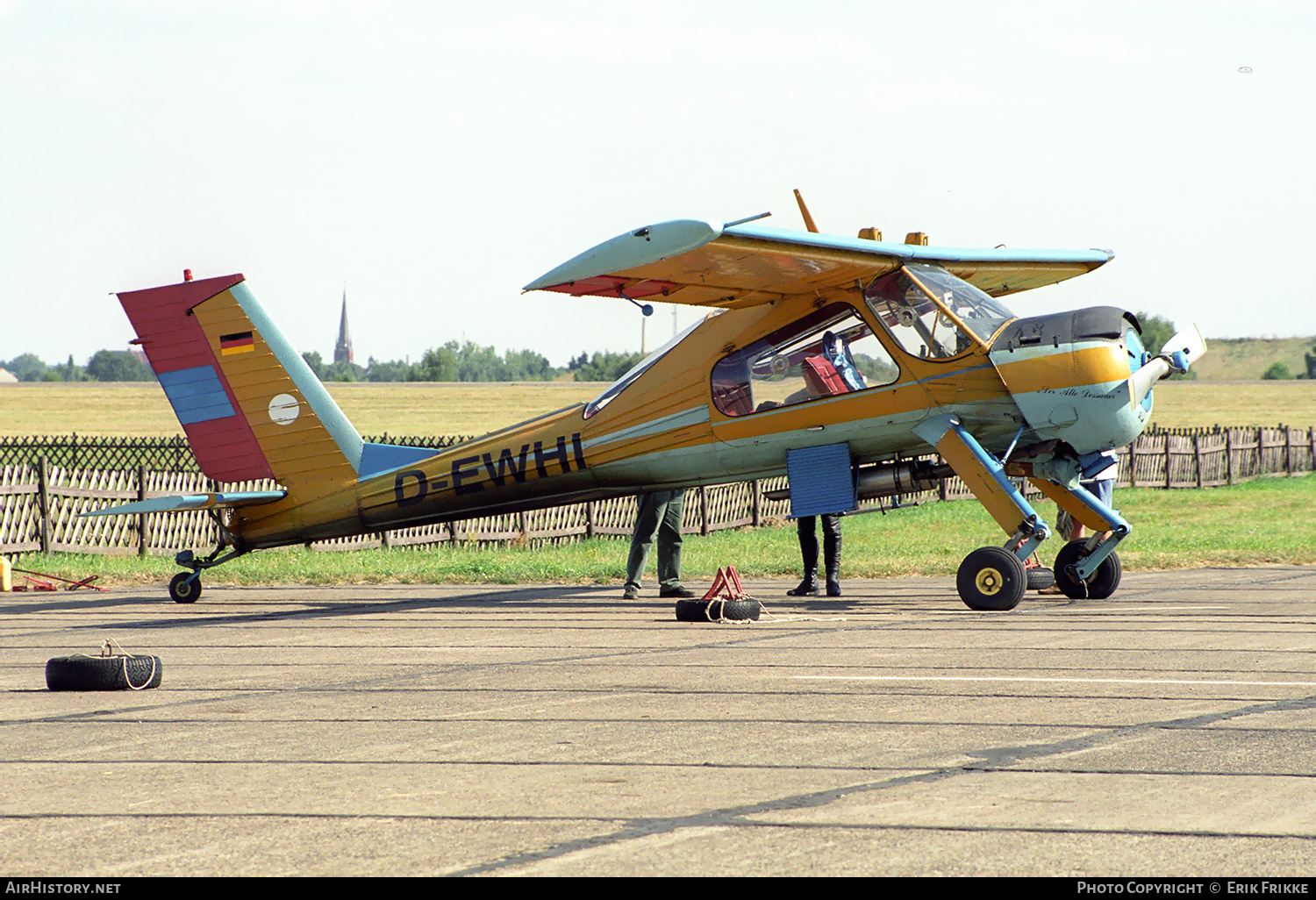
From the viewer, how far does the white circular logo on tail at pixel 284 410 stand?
15.0 m

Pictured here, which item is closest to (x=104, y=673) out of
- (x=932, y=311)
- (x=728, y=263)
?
(x=728, y=263)

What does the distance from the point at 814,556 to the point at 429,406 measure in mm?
66904

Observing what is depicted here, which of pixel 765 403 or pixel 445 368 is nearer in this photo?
pixel 765 403

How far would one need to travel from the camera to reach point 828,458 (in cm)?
1312

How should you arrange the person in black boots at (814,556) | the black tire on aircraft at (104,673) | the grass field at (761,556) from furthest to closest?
the grass field at (761,556), the person in black boots at (814,556), the black tire on aircraft at (104,673)

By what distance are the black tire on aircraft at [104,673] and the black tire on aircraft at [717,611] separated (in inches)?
189

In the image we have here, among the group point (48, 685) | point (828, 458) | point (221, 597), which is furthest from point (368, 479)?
point (48, 685)

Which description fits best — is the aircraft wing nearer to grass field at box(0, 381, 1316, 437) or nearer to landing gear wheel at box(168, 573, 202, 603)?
landing gear wheel at box(168, 573, 202, 603)

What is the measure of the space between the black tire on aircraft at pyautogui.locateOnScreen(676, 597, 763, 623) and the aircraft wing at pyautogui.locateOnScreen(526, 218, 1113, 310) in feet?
9.50

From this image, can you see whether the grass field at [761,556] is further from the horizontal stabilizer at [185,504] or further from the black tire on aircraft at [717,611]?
the black tire on aircraft at [717,611]

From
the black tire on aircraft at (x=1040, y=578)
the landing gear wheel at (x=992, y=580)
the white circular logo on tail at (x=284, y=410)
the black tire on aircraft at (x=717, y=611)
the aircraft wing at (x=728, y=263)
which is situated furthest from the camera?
the white circular logo on tail at (x=284, y=410)

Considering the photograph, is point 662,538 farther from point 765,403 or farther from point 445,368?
point 445,368

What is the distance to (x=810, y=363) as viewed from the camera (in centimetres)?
1330

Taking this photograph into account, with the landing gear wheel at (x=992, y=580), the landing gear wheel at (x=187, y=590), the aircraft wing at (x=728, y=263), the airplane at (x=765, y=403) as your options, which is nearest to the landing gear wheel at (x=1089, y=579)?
the airplane at (x=765, y=403)
